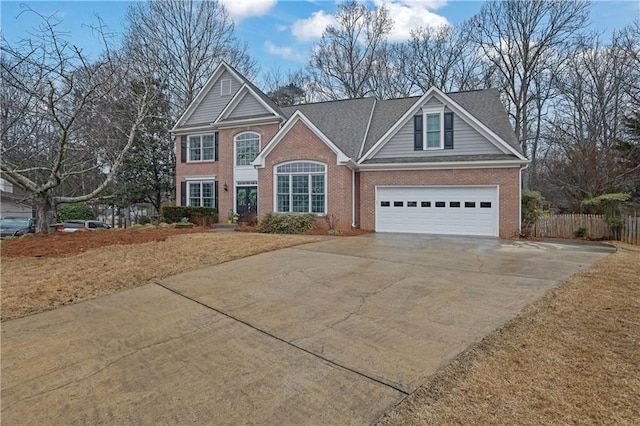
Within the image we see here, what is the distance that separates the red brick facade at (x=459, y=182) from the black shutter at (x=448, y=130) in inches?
57.3

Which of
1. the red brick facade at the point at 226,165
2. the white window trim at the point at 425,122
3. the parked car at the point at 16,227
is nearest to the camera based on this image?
the white window trim at the point at 425,122

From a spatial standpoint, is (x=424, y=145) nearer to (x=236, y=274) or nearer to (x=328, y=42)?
(x=236, y=274)

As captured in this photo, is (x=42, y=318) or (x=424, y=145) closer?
(x=42, y=318)

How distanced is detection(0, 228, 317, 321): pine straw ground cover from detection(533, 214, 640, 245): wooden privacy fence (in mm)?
10683

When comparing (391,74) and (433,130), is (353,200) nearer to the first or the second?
(433,130)

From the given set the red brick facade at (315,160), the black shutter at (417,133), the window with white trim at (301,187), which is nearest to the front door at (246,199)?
the red brick facade at (315,160)

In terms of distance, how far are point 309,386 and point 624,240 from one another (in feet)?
52.5

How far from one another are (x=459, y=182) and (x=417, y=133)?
10.0 ft

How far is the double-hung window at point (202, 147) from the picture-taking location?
2202 cm

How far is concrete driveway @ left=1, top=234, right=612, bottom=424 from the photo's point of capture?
3016mm

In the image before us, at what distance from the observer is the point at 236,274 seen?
7.56 m

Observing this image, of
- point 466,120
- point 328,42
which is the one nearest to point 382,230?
point 466,120

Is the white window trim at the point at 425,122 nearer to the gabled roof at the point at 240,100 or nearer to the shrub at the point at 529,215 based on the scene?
the shrub at the point at 529,215

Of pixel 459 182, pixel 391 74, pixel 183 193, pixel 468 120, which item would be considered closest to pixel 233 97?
pixel 183 193
